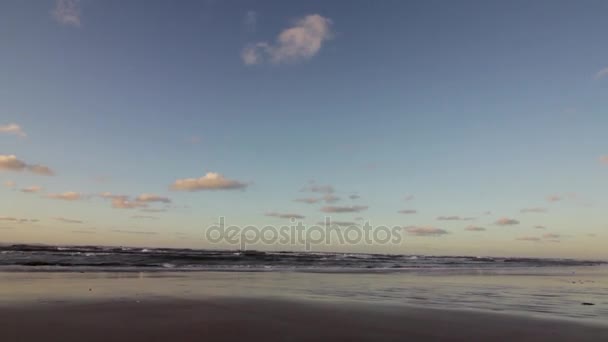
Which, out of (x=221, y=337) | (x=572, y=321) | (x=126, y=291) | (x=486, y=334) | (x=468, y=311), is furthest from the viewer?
(x=126, y=291)

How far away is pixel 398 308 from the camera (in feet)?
35.8

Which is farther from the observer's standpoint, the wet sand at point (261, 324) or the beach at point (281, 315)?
the beach at point (281, 315)

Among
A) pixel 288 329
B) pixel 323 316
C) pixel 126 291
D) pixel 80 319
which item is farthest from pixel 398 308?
pixel 126 291

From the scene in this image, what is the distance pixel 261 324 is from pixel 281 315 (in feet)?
3.96

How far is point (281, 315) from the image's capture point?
959 centimetres

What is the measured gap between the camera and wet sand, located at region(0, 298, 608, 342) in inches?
288

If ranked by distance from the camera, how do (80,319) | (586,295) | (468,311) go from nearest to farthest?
(80,319) → (468,311) → (586,295)

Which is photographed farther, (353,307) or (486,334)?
(353,307)

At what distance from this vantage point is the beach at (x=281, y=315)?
24.5 feet

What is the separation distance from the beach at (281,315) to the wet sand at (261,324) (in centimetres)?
2

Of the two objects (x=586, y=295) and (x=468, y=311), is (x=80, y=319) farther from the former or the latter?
(x=586, y=295)

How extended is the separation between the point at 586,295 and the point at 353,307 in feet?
31.7

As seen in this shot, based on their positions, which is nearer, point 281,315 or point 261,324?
point 261,324

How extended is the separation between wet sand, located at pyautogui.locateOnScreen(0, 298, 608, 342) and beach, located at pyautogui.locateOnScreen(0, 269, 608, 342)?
2cm
